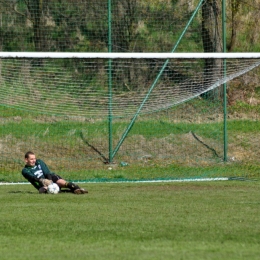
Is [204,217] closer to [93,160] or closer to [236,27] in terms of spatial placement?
[93,160]

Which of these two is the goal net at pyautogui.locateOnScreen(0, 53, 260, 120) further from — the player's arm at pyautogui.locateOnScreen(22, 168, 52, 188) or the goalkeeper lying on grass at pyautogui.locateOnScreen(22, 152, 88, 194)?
the player's arm at pyautogui.locateOnScreen(22, 168, 52, 188)

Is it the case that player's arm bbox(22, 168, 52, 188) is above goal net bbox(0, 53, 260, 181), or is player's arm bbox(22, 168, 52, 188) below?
below

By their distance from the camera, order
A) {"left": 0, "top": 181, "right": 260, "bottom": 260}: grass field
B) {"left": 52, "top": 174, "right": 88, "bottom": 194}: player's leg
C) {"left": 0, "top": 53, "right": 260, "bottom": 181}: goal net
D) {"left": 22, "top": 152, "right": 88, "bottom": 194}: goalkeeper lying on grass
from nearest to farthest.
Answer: {"left": 0, "top": 181, "right": 260, "bottom": 260}: grass field → {"left": 52, "top": 174, "right": 88, "bottom": 194}: player's leg → {"left": 22, "top": 152, "right": 88, "bottom": 194}: goalkeeper lying on grass → {"left": 0, "top": 53, "right": 260, "bottom": 181}: goal net

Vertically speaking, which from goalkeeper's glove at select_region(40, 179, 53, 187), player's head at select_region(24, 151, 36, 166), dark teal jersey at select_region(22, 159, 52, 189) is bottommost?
goalkeeper's glove at select_region(40, 179, 53, 187)

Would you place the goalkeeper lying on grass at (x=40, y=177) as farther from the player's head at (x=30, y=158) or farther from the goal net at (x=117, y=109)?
the goal net at (x=117, y=109)

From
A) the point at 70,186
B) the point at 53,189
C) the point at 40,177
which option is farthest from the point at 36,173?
the point at 70,186

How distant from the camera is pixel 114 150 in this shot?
2109 centimetres

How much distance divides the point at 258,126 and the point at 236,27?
2.68 meters

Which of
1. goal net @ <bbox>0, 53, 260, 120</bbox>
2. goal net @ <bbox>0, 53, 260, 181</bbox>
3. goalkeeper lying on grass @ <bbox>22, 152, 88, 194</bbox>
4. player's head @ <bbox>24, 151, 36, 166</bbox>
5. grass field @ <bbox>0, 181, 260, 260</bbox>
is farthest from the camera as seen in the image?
goal net @ <bbox>0, 53, 260, 181</bbox>

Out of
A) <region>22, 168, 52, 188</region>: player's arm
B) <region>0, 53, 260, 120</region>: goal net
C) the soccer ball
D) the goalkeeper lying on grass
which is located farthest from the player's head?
<region>0, 53, 260, 120</region>: goal net

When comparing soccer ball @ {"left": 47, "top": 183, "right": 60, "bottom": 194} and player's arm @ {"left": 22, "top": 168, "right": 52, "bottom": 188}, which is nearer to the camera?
soccer ball @ {"left": 47, "top": 183, "right": 60, "bottom": 194}

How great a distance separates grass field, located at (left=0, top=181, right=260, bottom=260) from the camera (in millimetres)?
9383

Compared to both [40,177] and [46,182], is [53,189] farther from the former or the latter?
[40,177]

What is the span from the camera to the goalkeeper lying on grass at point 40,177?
1587 centimetres
